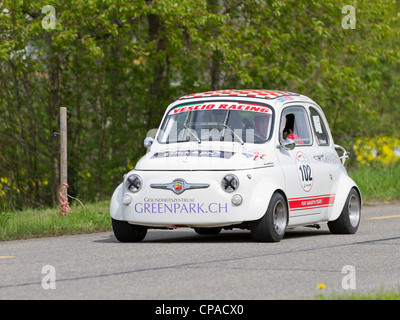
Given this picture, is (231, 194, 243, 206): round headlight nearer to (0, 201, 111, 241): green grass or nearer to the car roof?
the car roof

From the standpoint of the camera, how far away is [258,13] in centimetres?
2305

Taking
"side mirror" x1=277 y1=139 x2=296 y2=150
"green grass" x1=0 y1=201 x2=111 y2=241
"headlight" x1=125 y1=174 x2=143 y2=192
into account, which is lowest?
"green grass" x1=0 y1=201 x2=111 y2=241

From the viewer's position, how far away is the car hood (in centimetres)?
1113

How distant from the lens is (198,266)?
29.9 ft

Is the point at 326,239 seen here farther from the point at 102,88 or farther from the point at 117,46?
the point at 102,88

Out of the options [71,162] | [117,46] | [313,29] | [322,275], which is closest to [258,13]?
[313,29]

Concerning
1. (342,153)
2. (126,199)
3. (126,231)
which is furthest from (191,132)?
(342,153)

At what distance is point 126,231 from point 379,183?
1070cm

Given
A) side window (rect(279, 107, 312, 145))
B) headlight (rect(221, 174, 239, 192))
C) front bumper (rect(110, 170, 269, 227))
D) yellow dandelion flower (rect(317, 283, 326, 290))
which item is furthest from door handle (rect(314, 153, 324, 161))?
yellow dandelion flower (rect(317, 283, 326, 290))

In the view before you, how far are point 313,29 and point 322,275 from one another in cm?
1573

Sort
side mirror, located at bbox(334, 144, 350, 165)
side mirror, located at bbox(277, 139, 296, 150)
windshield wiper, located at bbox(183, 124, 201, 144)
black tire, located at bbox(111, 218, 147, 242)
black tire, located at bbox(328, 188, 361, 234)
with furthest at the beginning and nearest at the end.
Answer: side mirror, located at bbox(334, 144, 350, 165) < black tire, located at bbox(328, 188, 361, 234) < windshield wiper, located at bbox(183, 124, 201, 144) < side mirror, located at bbox(277, 139, 296, 150) < black tire, located at bbox(111, 218, 147, 242)

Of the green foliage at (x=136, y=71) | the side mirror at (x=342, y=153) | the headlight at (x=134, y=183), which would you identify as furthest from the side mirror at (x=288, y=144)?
the green foliage at (x=136, y=71)

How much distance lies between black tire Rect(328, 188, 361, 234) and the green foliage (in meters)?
7.76
